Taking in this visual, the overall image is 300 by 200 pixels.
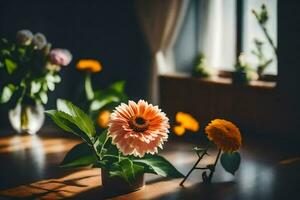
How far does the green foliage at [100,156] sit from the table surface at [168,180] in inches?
5.3

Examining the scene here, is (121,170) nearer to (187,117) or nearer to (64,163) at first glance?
(64,163)

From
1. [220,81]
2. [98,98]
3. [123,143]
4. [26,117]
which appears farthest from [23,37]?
[123,143]

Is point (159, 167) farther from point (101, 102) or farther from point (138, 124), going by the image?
point (101, 102)

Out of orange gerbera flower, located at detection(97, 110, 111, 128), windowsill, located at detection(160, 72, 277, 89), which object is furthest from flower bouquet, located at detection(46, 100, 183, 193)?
windowsill, located at detection(160, 72, 277, 89)

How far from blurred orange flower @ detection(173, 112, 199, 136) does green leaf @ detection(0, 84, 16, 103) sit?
1.18m

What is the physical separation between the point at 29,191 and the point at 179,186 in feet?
2.47

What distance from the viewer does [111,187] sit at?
9.63 ft

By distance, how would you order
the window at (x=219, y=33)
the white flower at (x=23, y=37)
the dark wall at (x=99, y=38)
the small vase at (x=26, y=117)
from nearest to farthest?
the white flower at (x=23, y=37), the small vase at (x=26, y=117), the window at (x=219, y=33), the dark wall at (x=99, y=38)

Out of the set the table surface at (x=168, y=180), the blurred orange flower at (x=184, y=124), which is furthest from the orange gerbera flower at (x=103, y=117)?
the blurred orange flower at (x=184, y=124)

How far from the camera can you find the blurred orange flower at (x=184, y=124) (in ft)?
14.1

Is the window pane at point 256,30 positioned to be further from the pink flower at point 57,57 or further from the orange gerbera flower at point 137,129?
the orange gerbera flower at point 137,129

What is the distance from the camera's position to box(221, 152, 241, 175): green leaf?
2980mm

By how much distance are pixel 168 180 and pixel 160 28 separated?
1970 millimetres

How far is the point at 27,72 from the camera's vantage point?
13.8 ft
